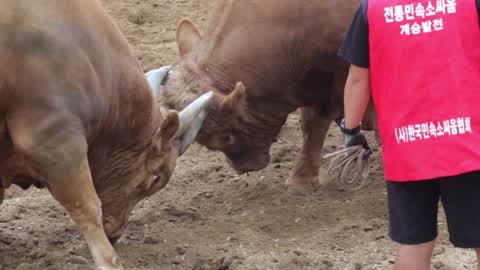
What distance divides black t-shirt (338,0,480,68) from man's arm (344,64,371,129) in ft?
0.16

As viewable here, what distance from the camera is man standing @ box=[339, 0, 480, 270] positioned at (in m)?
4.48

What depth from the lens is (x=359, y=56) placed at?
4.69m

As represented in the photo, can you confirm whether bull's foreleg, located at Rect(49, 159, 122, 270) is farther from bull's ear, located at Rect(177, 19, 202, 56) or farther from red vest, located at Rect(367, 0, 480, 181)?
bull's ear, located at Rect(177, 19, 202, 56)

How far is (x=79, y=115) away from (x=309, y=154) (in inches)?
114

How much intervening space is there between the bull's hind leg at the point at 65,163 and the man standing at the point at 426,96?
1556 mm

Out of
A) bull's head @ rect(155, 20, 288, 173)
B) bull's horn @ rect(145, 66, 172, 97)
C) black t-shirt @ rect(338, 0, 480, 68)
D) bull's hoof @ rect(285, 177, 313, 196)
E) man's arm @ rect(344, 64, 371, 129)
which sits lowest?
bull's hoof @ rect(285, 177, 313, 196)

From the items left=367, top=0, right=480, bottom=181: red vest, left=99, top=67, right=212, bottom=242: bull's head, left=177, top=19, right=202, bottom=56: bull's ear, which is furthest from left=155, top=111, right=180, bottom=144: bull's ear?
left=367, top=0, right=480, bottom=181: red vest

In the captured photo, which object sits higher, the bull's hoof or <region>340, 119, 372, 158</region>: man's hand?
<region>340, 119, 372, 158</region>: man's hand

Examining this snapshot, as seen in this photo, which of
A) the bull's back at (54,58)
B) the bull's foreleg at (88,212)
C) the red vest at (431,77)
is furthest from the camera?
the bull's foreleg at (88,212)

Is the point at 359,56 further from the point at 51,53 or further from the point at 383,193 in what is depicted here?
the point at 383,193

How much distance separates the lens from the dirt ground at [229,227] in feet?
20.6

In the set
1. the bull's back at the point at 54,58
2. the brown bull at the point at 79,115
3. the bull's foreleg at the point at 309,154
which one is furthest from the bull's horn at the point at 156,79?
the bull's foreleg at the point at 309,154

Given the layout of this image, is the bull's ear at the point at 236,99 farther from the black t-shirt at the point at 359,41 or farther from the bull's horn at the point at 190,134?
the black t-shirt at the point at 359,41

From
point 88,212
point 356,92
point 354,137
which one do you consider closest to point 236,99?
point 354,137
